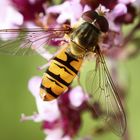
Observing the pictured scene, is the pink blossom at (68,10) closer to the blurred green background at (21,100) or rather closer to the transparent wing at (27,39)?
the transparent wing at (27,39)

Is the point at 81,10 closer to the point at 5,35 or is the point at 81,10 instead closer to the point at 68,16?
the point at 68,16

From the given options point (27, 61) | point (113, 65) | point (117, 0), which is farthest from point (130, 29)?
point (27, 61)

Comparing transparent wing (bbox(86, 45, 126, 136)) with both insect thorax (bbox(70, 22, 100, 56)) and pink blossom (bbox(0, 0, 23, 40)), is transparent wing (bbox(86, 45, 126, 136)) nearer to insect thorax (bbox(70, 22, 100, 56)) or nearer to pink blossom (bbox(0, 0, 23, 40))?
insect thorax (bbox(70, 22, 100, 56))

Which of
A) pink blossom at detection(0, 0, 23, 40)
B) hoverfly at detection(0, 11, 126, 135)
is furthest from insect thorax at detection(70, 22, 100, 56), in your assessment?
pink blossom at detection(0, 0, 23, 40)

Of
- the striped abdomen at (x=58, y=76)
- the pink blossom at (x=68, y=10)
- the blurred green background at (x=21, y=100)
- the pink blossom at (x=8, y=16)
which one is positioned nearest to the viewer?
the striped abdomen at (x=58, y=76)

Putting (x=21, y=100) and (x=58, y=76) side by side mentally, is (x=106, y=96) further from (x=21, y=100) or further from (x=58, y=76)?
(x=21, y=100)

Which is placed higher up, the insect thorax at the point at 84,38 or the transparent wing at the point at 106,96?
the insect thorax at the point at 84,38

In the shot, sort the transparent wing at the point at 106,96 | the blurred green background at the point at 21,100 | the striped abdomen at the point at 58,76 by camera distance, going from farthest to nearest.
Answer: the blurred green background at the point at 21,100 < the striped abdomen at the point at 58,76 < the transparent wing at the point at 106,96

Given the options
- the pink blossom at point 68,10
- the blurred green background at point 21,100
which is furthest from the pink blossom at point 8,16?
the blurred green background at point 21,100
